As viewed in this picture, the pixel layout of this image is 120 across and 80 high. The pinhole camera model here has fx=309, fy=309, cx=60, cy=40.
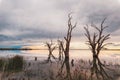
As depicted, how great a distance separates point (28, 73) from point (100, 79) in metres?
6.11

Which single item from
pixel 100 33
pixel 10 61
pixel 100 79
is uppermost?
pixel 100 33

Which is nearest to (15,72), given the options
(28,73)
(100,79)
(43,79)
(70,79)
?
(28,73)

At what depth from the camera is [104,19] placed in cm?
2369

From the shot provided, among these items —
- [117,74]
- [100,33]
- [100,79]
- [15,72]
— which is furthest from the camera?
[117,74]

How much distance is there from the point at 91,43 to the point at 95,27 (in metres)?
1.33

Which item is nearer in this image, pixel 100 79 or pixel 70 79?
pixel 70 79

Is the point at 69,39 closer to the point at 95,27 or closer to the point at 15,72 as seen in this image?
the point at 95,27

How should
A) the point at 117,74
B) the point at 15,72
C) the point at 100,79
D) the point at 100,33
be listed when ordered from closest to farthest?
1. the point at 100,33
2. the point at 100,79
3. the point at 15,72
4. the point at 117,74

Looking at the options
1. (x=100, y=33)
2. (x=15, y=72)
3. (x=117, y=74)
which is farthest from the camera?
(x=117, y=74)

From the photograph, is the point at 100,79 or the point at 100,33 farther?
the point at 100,79

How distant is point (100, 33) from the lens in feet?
77.5

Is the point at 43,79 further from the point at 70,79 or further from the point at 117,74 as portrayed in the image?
the point at 117,74

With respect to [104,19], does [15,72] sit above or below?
below

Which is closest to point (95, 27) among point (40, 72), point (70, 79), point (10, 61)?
point (70, 79)
